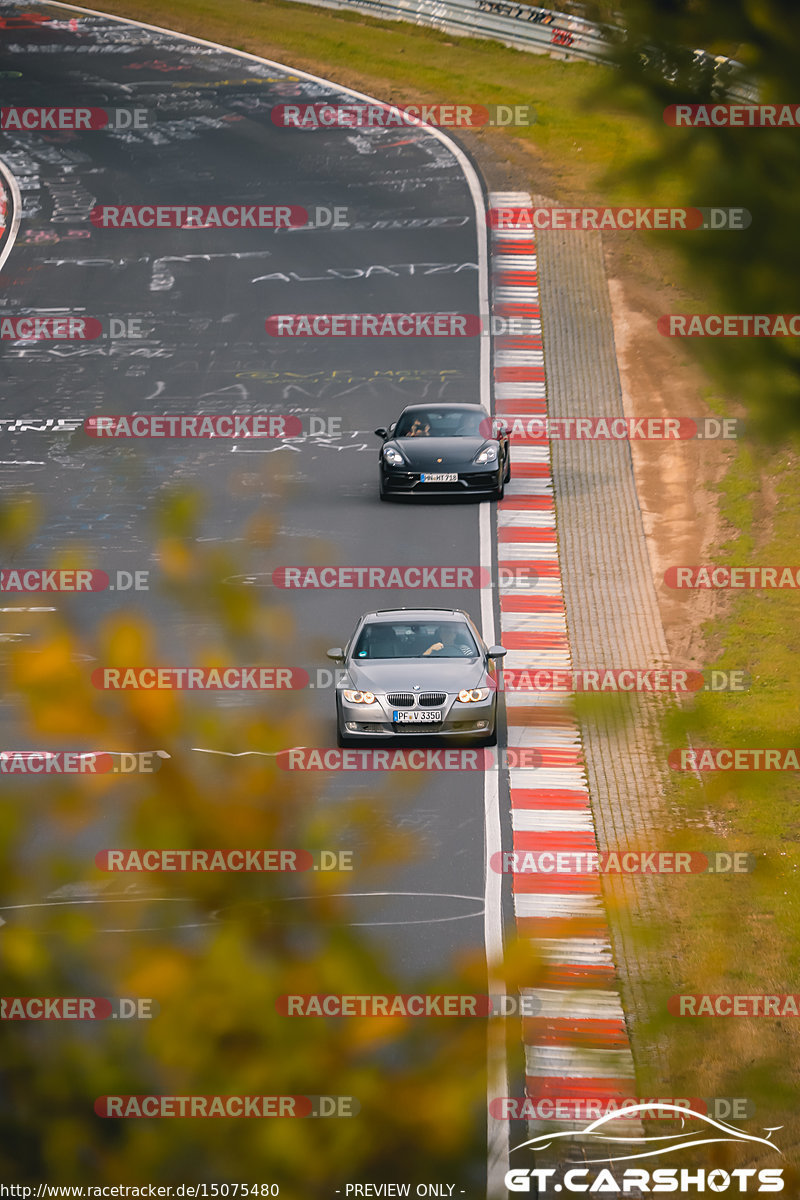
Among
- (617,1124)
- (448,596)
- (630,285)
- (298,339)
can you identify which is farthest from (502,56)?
(617,1124)

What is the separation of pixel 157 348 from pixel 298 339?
304cm

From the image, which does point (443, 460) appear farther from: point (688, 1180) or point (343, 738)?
point (688, 1180)

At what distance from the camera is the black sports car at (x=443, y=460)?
2433cm

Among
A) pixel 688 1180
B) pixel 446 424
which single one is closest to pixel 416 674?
pixel 446 424

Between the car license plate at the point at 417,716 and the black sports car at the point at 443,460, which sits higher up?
the black sports car at the point at 443,460

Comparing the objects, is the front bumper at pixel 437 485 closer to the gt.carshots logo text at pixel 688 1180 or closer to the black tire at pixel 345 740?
the black tire at pixel 345 740

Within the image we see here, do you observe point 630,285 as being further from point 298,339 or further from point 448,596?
point 448,596

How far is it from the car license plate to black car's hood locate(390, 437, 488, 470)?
9.10 m

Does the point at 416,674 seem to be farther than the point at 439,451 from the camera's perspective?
No

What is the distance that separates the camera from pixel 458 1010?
277 centimetres

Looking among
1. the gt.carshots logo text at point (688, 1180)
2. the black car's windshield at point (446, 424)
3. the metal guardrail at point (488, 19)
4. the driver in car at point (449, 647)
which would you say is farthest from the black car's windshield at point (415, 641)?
the metal guardrail at point (488, 19)

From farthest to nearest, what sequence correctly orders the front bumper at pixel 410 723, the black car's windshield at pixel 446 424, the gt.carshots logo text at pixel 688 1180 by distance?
the black car's windshield at pixel 446 424 → the front bumper at pixel 410 723 → the gt.carshots logo text at pixel 688 1180

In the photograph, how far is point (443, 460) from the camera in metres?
24.4

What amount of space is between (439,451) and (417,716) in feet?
30.9
